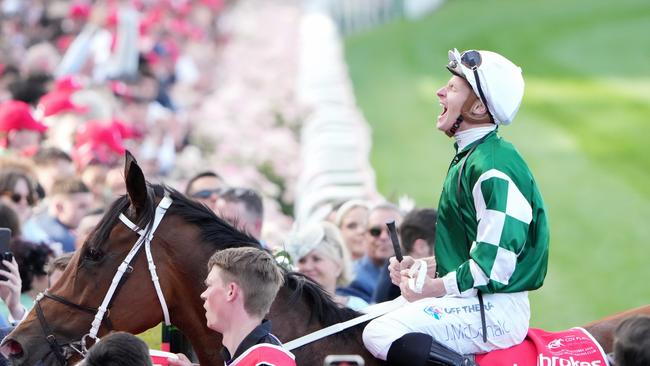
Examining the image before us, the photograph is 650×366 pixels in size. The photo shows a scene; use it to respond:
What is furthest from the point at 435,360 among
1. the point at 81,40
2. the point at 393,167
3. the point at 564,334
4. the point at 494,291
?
the point at 393,167

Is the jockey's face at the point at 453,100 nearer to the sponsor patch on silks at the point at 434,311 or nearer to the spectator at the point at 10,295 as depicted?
the sponsor patch on silks at the point at 434,311

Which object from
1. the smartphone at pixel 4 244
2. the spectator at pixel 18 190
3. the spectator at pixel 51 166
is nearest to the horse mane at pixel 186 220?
the smartphone at pixel 4 244

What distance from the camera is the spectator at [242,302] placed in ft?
14.8

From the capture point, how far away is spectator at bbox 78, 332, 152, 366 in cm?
402

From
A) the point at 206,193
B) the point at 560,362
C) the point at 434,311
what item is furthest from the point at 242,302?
the point at 206,193

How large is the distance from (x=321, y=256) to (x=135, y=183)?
222 cm

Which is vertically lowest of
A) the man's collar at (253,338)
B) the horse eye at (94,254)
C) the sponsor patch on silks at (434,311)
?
the man's collar at (253,338)

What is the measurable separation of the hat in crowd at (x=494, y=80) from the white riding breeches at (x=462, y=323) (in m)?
0.72

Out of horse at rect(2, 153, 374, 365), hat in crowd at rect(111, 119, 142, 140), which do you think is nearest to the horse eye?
horse at rect(2, 153, 374, 365)

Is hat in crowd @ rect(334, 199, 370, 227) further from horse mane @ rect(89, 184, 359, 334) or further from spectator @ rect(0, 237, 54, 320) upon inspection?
horse mane @ rect(89, 184, 359, 334)

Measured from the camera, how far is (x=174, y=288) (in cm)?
504

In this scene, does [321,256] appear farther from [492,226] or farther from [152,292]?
[492,226]

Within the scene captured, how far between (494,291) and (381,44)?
26647mm

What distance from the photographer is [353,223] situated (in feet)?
27.8
